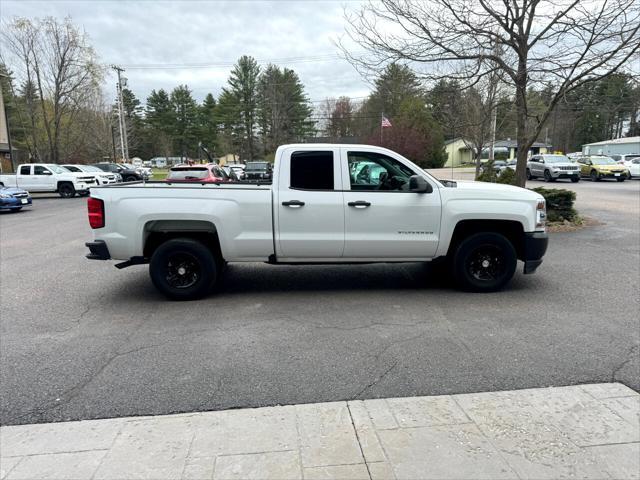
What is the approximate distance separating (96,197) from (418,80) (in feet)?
28.5

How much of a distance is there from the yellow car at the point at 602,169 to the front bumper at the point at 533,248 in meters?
27.6

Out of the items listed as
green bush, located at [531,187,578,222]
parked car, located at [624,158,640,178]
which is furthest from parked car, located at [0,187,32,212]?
parked car, located at [624,158,640,178]

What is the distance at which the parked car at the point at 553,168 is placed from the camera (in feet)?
89.1

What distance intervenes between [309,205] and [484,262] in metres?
2.47

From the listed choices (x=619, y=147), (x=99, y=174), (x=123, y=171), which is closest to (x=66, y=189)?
(x=99, y=174)

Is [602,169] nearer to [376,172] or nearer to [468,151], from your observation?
[376,172]

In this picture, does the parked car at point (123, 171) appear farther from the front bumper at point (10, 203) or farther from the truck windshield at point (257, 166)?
the front bumper at point (10, 203)

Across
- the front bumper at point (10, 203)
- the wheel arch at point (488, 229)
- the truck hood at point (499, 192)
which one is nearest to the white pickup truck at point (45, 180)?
the front bumper at point (10, 203)

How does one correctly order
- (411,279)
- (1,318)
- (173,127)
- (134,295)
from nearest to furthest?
1. (1,318)
2. (134,295)
3. (411,279)
4. (173,127)

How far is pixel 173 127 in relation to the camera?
83188 mm

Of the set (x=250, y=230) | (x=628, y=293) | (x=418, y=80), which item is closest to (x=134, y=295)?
(x=250, y=230)

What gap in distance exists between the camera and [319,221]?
5434 millimetres

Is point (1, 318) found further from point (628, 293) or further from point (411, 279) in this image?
point (628, 293)

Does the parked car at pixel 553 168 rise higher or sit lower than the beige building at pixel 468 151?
lower
